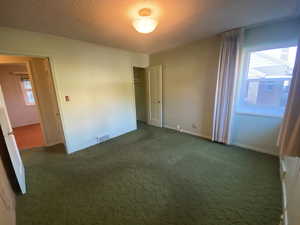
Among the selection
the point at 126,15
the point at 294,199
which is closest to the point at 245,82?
the point at 294,199

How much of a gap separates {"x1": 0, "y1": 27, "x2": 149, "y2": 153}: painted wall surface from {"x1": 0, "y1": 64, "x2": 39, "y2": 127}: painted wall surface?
3.35 m

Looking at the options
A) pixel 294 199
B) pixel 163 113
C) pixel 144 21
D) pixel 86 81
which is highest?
pixel 144 21

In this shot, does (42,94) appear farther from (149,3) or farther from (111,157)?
(149,3)

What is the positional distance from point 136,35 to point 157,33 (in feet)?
1.44

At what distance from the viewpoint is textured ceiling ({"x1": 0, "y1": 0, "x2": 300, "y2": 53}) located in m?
1.70

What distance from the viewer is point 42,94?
3.33 m

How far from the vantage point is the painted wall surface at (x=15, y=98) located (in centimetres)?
496

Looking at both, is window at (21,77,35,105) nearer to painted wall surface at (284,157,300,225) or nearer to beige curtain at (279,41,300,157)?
beige curtain at (279,41,300,157)

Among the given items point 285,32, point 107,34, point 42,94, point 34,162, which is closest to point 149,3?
point 107,34

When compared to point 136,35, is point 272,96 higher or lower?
lower

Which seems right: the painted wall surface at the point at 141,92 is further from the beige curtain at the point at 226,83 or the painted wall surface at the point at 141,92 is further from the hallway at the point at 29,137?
the hallway at the point at 29,137

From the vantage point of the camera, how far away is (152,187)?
75.9 inches

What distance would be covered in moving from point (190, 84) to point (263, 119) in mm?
1774

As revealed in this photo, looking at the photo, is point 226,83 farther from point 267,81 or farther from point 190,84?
point 190,84
